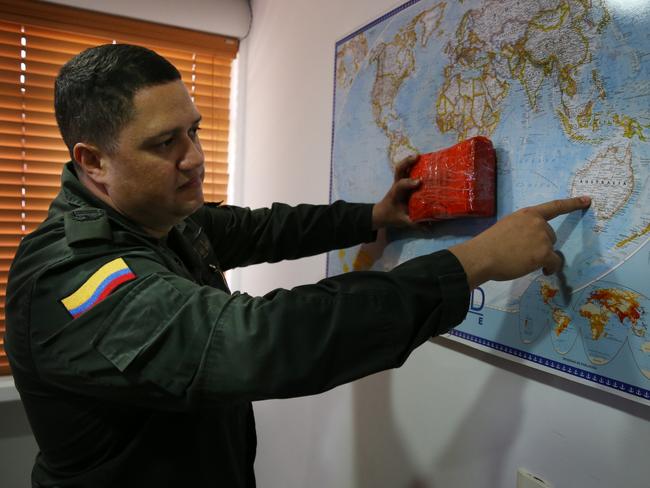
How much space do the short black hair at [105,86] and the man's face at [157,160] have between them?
0.6 inches

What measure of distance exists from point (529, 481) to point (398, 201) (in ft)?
1.88

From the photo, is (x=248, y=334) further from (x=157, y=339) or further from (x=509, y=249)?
(x=509, y=249)

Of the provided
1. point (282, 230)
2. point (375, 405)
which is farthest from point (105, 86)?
point (375, 405)

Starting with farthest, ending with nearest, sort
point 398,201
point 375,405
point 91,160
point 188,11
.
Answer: point 188,11 → point 375,405 → point 398,201 → point 91,160

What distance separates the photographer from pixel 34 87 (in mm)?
1903

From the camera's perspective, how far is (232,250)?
4.13ft

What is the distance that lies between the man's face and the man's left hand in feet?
1.36

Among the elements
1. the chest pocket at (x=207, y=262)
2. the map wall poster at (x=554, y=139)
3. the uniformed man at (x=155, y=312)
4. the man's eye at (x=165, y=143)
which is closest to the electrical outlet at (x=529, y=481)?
the map wall poster at (x=554, y=139)

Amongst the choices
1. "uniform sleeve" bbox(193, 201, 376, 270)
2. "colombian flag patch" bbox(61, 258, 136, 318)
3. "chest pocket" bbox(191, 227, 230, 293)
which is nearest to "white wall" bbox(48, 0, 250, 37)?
"uniform sleeve" bbox(193, 201, 376, 270)

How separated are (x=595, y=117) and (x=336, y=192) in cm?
74

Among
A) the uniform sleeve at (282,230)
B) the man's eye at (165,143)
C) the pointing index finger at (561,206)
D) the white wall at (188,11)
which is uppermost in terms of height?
the white wall at (188,11)

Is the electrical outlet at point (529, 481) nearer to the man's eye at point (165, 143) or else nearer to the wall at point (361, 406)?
the wall at point (361, 406)

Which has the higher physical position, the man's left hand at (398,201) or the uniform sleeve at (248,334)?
the man's left hand at (398,201)

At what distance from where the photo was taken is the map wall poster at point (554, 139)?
2.11 ft
